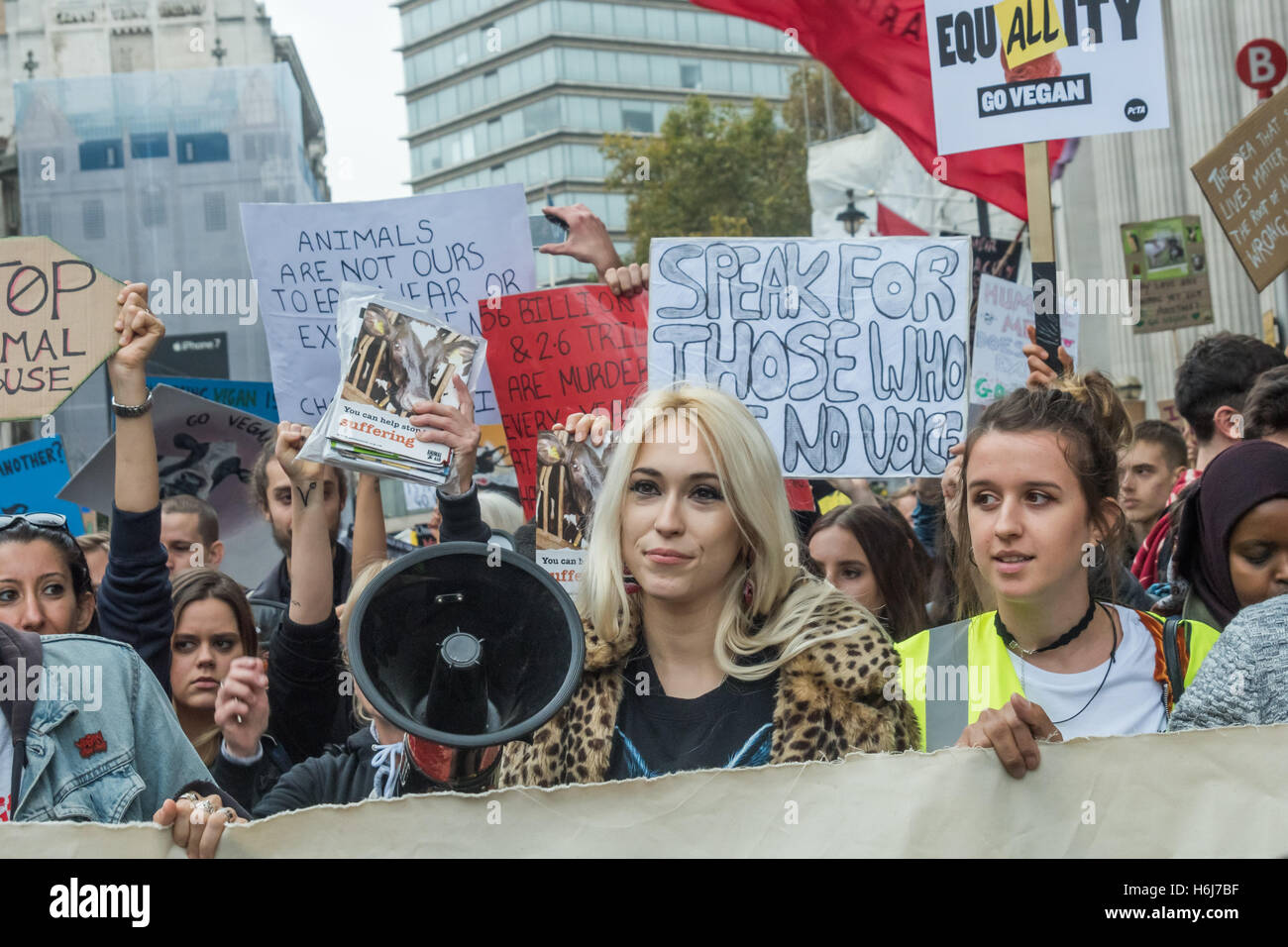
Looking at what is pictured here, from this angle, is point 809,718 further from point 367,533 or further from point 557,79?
point 557,79

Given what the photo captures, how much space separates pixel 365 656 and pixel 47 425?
243 cm

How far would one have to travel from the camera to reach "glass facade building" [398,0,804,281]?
74.5m

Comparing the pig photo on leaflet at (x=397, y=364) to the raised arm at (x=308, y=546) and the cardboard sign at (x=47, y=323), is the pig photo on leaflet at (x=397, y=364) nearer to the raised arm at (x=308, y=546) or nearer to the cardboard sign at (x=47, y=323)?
the raised arm at (x=308, y=546)

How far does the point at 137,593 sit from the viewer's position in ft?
10.3

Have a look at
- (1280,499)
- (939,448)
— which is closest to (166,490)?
(939,448)

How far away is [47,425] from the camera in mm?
4164

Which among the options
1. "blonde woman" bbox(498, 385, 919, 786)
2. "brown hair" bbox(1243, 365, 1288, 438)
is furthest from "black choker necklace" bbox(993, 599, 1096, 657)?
"brown hair" bbox(1243, 365, 1288, 438)

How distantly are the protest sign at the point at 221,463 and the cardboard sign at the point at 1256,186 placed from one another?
3496 millimetres

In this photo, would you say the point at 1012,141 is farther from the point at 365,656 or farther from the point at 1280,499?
the point at 365,656

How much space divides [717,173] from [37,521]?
38.9 m

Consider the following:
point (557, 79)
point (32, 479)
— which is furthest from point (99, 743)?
point (557, 79)

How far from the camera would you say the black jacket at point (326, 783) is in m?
2.87
